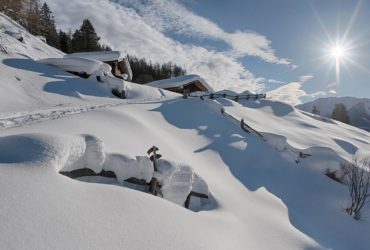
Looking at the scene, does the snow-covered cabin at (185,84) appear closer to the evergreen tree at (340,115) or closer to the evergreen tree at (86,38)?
the evergreen tree at (86,38)

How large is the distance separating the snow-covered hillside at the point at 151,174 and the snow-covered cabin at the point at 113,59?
1152 centimetres

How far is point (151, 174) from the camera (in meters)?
7.99

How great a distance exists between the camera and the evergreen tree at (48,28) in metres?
56.5

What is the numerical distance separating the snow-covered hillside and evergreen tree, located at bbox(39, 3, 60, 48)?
33.9 m

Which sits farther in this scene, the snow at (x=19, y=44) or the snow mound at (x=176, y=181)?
the snow at (x=19, y=44)

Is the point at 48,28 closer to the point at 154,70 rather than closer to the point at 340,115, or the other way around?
the point at 154,70

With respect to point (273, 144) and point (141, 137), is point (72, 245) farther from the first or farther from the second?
point (273, 144)

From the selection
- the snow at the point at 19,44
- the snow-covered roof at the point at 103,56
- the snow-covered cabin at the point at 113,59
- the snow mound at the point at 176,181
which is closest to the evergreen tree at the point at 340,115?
the snow-covered cabin at the point at 113,59

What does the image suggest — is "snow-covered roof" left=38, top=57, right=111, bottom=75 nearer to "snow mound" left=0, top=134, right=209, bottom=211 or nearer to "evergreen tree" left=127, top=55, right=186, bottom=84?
"snow mound" left=0, top=134, right=209, bottom=211

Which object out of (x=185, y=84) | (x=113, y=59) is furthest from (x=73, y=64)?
(x=185, y=84)

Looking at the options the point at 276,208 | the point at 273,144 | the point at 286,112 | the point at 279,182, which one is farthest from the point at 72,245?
the point at 286,112

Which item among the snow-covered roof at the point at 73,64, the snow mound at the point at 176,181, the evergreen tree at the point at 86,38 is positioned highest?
the evergreen tree at the point at 86,38

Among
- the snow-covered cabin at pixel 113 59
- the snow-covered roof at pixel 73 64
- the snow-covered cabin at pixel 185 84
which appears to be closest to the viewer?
the snow-covered roof at pixel 73 64

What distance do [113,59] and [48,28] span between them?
96.3ft
